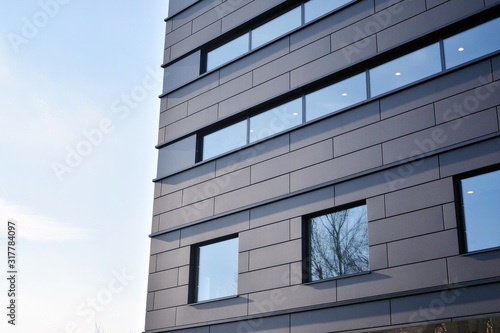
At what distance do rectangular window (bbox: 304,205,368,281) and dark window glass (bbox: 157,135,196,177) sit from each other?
4980 millimetres

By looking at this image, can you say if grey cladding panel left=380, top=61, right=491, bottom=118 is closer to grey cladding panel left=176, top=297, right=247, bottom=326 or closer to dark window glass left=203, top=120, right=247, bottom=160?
dark window glass left=203, top=120, right=247, bottom=160

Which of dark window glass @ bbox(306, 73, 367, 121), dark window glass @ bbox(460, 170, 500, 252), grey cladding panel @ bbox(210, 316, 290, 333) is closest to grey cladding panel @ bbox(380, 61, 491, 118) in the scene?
dark window glass @ bbox(306, 73, 367, 121)

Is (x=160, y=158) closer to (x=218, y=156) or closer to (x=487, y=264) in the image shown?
(x=218, y=156)

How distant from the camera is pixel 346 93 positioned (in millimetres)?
16719

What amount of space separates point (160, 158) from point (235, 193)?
3.81m

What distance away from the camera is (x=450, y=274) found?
13.1 meters

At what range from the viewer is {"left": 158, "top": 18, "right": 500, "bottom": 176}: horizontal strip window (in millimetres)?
14797

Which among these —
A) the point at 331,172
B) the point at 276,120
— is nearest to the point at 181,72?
the point at 276,120

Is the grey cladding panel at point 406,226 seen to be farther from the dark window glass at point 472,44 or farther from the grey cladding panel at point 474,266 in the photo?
the dark window glass at point 472,44

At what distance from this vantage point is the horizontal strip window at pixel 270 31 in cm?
1812

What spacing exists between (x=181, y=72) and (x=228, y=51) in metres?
1.83

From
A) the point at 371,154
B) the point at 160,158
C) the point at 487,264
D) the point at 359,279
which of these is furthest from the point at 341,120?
the point at 160,158

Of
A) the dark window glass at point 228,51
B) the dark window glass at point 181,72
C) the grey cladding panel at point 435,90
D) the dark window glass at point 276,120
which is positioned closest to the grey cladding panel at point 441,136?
the grey cladding panel at point 435,90

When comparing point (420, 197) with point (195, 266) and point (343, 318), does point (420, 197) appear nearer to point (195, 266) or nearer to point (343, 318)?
point (343, 318)
